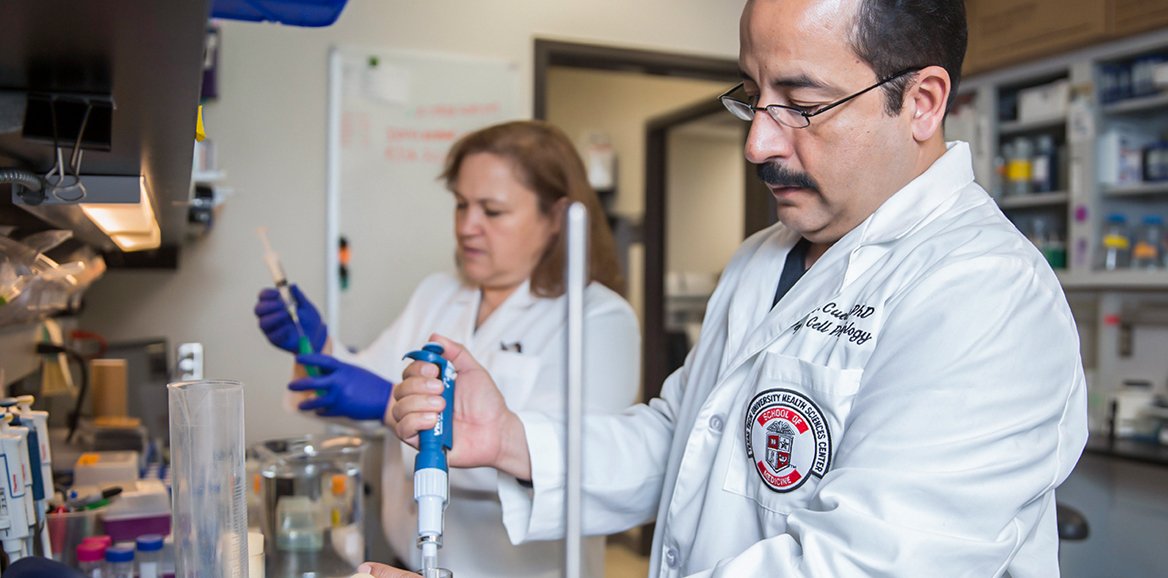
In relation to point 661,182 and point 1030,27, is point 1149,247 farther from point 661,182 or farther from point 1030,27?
point 661,182

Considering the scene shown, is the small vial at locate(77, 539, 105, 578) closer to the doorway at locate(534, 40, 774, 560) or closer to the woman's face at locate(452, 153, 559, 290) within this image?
the woman's face at locate(452, 153, 559, 290)

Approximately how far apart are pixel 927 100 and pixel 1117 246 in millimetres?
2508

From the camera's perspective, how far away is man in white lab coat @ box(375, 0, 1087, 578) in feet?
2.16

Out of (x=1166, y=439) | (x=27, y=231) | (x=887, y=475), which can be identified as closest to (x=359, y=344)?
(x=27, y=231)

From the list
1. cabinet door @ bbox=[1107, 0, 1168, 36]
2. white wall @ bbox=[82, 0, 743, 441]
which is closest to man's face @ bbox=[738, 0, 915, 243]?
white wall @ bbox=[82, 0, 743, 441]

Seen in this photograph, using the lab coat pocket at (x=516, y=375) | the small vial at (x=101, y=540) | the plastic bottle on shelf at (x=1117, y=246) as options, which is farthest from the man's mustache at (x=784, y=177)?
the plastic bottle on shelf at (x=1117, y=246)

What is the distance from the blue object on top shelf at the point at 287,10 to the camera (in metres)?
0.87

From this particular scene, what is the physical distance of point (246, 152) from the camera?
2.64 metres

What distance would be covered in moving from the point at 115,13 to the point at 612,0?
2767 mm

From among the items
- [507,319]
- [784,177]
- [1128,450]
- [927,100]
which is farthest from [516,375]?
[1128,450]

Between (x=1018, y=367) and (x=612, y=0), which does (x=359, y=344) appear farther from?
(x=1018, y=367)

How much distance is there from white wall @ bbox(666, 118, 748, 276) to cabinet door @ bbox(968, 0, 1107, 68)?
117cm

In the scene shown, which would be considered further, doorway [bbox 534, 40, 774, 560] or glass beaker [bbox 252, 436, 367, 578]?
doorway [bbox 534, 40, 774, 560]

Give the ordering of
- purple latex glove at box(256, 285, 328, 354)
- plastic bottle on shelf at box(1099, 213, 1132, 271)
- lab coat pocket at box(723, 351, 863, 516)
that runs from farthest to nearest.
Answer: plastic bottle on shelf at box(1099, 213, 1132, 271), purple latex glove at box(256, 285, 328, 354), lab coat pocket at box(723, 351, 863, 516)
